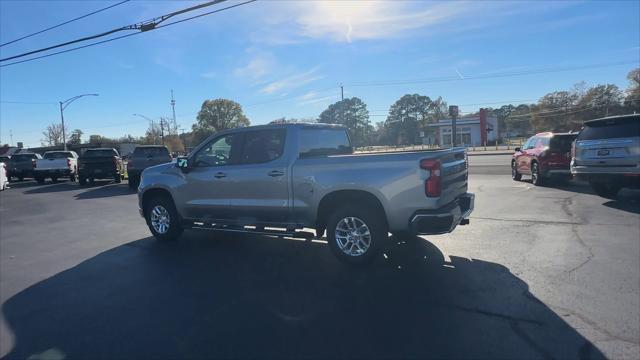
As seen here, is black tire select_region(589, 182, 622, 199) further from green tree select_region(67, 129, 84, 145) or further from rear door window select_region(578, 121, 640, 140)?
green tree select_region(67, 129, 84, 145)

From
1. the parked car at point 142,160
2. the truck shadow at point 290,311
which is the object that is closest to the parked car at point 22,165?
the parked car at point 142,160

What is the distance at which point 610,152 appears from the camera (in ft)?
33.7

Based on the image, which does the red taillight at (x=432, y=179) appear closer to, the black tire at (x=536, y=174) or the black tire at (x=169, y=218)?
the black tire at (x=169, y=218)

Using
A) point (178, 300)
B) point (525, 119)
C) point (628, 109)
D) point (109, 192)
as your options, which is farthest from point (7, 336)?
point (525, 119)

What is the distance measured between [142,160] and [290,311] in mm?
16444

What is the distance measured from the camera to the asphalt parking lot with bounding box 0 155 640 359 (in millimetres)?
3893

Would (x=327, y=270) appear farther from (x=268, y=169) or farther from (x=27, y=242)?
(x=27, y=242)

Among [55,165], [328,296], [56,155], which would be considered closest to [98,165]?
[55,165]

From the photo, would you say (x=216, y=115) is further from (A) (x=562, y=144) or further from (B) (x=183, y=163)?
(B) (x=183, y=163)

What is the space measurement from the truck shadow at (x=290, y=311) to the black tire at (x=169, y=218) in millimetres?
1279

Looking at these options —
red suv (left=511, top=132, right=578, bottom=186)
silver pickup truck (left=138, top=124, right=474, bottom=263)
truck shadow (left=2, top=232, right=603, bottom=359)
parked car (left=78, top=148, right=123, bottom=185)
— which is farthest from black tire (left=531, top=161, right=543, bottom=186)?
parked car (left=78, top=148, right=123, bottom=185)

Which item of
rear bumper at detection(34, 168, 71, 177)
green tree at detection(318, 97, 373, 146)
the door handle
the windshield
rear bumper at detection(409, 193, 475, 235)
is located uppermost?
green tree at detection(318, 97, 373, 146)

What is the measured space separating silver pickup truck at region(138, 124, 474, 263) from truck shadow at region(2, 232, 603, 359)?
540mm

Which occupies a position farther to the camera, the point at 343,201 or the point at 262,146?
the point at 262,146
